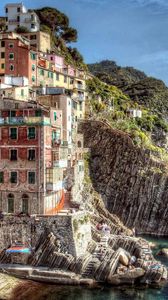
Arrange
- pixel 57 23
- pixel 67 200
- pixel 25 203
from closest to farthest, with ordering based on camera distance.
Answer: pixel 25 203
pixel 67 200
pixel 57 23

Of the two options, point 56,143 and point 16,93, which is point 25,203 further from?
point 16,93

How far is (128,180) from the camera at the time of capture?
81.5 metres

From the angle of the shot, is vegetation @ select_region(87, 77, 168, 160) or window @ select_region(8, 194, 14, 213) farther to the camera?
vegetation @ select_region(87, 77, 168, 160)

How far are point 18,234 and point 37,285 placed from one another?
5942 millimetres

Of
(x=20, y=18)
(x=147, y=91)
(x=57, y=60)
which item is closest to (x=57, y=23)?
(x=20, y=18)

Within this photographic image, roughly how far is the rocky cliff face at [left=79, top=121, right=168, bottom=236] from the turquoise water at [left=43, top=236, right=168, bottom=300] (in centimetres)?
3131

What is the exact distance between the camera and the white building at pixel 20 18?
97.9 metres

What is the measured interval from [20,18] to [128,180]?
39358 millimetres

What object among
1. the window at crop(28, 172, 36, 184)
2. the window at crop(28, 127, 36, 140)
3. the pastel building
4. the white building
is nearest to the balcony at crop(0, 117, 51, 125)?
the pastel building

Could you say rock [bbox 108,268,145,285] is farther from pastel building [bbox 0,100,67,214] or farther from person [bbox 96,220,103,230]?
person [bbox 96,220,103,230]

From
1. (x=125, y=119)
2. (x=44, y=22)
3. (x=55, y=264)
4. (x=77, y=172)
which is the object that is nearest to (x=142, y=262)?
(x=55, y=264)

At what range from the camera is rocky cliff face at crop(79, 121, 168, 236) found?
7969 cm

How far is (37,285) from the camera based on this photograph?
4544cm

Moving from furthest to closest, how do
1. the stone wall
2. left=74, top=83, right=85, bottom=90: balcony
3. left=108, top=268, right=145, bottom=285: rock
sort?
left=74, top=83, right=85, bottom=90: balcony
the stone wall
left=108, top=268, right=145, bottom=285: rock
